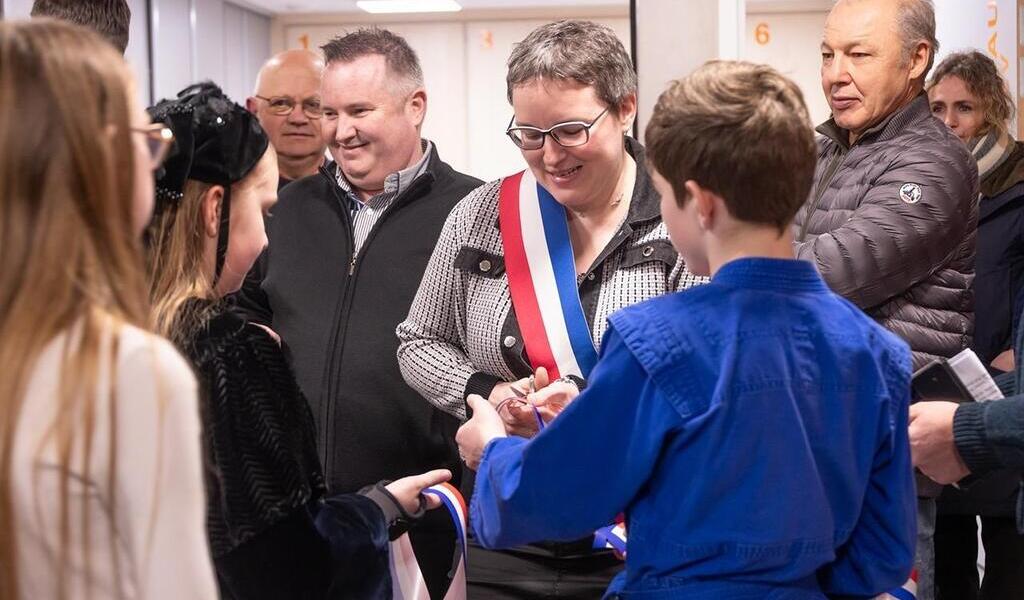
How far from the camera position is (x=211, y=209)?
168 cm

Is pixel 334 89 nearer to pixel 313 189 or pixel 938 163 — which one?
pixel 313 189

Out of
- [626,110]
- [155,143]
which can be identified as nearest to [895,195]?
[626,110]

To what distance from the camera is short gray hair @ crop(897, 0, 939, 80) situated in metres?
2.52

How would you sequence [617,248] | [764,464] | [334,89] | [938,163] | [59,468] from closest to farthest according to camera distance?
[59,468] < [764,464] < [617,248] < [938,163] < [334,89]

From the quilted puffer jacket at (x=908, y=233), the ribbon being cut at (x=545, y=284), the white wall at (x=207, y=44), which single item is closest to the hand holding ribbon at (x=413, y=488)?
the ribbon being cut at (x=545, y=284)

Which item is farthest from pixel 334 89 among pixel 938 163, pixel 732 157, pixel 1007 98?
pixel 1007 98

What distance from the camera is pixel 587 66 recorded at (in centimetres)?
216

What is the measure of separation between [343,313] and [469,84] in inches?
389

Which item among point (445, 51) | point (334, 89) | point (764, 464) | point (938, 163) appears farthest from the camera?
point (445, 51)

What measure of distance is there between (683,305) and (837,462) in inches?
10.7

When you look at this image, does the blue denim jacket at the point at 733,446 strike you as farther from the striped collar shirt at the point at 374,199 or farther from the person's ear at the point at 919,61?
the striped collar shirt at the point at 374,199

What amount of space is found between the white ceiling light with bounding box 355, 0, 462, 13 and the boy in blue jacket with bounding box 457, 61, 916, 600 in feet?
35.2

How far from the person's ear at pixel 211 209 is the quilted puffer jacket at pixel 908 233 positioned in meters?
1.17

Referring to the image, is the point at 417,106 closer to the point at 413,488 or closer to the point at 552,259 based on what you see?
the point at 552,259
